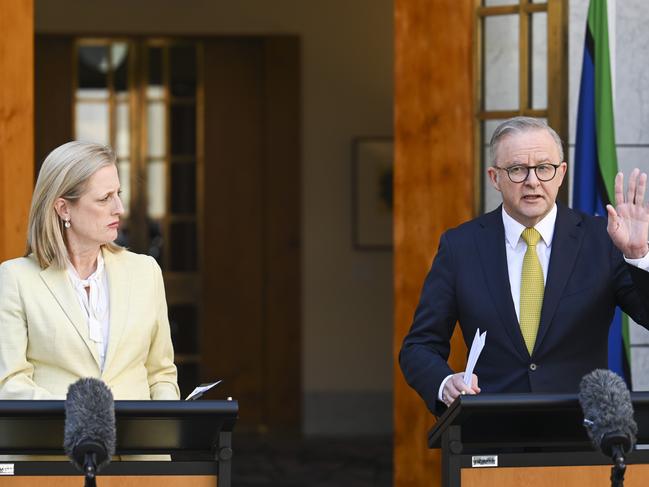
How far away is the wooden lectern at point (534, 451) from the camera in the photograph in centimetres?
283

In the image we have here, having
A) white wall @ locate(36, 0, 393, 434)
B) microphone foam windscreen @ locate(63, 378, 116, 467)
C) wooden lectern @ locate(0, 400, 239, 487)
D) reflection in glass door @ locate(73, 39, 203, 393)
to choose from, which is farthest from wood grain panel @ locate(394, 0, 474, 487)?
reflection in glass door @ locate(73, 39, 203, 393)

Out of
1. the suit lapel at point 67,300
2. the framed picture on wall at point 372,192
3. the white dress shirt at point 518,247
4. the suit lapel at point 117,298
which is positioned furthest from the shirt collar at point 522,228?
the framed picture on wall at point 372,192

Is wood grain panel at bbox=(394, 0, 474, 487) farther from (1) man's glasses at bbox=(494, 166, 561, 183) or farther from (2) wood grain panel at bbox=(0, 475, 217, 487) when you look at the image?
(2) wood grain panel at bbox=(0, 475, 217, 487)

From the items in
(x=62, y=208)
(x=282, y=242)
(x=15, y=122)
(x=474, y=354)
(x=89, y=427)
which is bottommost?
(x=89, y=427)

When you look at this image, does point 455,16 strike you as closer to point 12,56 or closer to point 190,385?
point 12,56

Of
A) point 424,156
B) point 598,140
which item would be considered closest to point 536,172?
point 598,140

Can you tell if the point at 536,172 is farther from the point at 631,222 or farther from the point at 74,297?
the point at 74,297

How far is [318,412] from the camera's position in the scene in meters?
9.12

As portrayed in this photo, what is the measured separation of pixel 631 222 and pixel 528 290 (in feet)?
1.20

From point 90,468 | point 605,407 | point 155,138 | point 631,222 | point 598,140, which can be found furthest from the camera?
point 155,138

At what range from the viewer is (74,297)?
3.45m

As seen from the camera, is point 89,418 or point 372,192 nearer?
point 89,418

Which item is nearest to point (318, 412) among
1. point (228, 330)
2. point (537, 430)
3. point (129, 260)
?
point (228, 330)

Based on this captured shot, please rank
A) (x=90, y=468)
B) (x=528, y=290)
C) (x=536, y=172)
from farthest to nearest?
1. (x=528, y=290)
2. (x=536, y=172)
3. (x=90, y=468)
